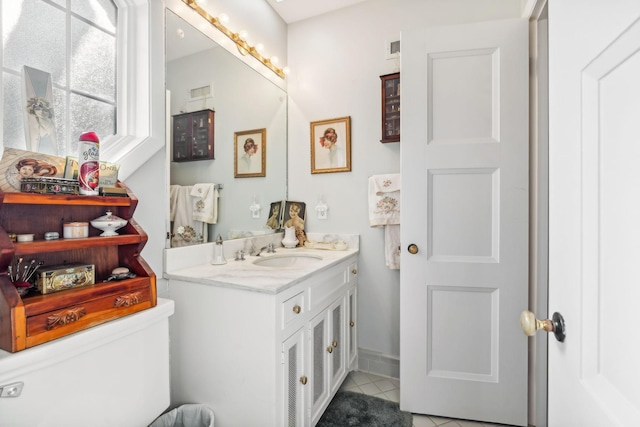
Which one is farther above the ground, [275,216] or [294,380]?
[275,216]

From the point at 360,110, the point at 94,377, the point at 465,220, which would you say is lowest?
the point at 94,377

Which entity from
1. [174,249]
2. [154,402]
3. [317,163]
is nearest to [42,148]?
[174,249]

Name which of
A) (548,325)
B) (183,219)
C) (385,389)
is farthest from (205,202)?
(385,389)

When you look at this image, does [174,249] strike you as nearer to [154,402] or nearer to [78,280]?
[78,280]

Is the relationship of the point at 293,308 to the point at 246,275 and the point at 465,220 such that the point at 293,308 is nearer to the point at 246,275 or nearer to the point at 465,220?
the point at 246,275

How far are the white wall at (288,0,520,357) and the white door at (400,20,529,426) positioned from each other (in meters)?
0.43

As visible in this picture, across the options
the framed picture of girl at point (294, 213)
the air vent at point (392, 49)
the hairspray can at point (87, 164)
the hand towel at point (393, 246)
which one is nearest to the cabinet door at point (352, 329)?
the hand towel at point (393, 246)

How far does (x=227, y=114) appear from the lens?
1.82 metres

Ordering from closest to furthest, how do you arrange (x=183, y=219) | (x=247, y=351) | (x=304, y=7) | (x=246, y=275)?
(x=247, y=351), (x=246, y=275), (x=183, y=219), (x=304, y=7)

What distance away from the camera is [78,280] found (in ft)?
3.00

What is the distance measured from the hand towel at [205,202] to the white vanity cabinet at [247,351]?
389 millimetres

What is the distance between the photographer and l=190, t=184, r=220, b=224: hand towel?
62.7 inches
